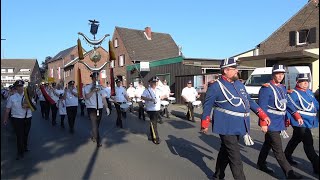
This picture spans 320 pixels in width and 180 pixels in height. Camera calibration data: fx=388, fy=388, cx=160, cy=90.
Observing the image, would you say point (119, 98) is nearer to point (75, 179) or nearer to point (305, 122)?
point (75, 179)

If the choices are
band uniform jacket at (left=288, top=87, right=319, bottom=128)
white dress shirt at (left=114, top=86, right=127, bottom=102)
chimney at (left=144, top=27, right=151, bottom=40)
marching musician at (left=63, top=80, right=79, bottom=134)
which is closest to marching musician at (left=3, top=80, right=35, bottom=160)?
marching musician at (left=63, top=80, right=79, bottom=134)

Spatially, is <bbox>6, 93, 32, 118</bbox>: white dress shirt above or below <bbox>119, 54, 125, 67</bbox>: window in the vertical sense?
below

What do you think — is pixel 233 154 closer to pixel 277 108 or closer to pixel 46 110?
pixel 277 108

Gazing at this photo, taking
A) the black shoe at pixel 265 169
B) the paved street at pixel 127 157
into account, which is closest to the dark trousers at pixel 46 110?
the paved street at pixel 127 157

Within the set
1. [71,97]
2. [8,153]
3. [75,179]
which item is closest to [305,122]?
[75,179]

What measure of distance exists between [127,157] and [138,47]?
1607 inches

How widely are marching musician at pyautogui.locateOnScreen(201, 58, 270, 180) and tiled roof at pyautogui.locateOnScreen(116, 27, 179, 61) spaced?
40886 millimetres

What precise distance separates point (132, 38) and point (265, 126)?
4479cm

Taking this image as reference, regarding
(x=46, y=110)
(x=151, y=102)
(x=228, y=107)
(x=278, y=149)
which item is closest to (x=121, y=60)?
(x=46, y=110)

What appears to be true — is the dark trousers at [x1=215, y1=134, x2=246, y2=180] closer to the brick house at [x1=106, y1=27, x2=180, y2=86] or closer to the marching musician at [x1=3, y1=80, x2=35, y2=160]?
the marching musician at [x1=3, y1=80, x2=35, y2=160]

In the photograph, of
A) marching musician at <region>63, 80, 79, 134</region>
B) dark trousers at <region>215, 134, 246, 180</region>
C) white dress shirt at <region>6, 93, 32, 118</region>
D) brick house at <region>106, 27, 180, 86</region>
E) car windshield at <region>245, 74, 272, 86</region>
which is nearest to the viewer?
dark trousers at <region>215, 134, 246, 180</region>

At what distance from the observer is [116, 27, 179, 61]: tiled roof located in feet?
156

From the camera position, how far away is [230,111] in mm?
5488

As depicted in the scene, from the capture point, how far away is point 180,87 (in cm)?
2766
